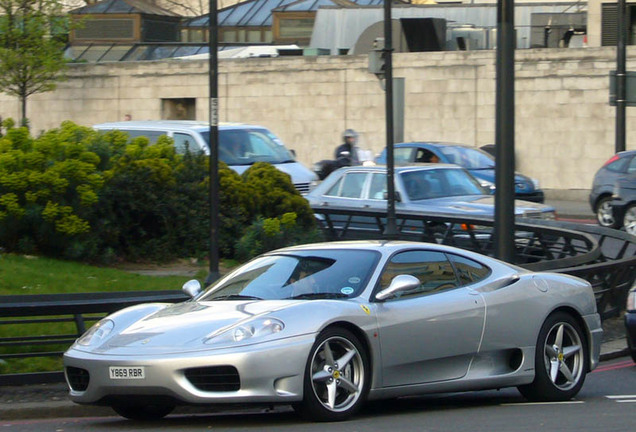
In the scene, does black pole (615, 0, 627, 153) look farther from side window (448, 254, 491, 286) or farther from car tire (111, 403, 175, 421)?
car tire (111, 403, 175, 421)

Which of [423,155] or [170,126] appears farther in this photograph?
[423,155]

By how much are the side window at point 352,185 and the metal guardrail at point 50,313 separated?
966 cm

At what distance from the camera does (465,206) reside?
1867 cm

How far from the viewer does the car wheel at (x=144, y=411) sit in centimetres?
848

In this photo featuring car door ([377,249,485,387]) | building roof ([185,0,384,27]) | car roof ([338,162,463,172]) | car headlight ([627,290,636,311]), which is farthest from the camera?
building roof ([185,0,384,27])

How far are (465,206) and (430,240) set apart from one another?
1222 mm

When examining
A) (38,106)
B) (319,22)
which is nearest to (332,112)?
(319,22)

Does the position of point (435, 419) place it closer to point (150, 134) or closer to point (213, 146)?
point (213, 146)

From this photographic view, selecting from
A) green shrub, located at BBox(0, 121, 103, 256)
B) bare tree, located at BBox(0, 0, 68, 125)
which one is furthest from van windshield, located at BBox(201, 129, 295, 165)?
bare tree, located at BBox(0, 0, 68, 125)

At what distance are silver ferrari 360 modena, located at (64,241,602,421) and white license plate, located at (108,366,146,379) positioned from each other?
0.03 feet

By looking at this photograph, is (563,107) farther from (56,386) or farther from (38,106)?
(56,386)

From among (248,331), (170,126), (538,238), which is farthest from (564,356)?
(170,126)

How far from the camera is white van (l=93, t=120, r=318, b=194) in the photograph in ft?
65.8

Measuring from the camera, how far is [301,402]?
25.4ft
